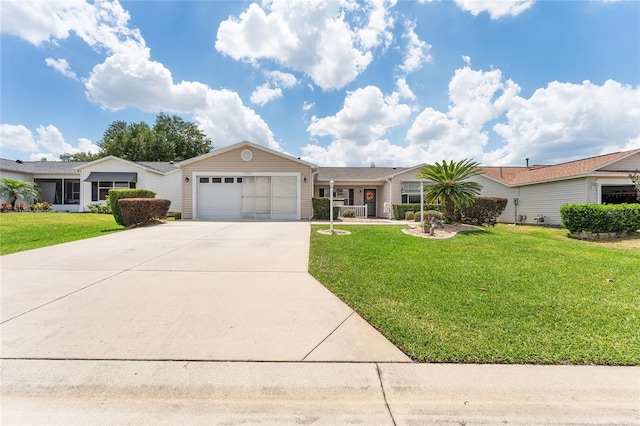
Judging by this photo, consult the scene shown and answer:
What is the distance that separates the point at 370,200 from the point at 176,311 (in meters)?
19.0

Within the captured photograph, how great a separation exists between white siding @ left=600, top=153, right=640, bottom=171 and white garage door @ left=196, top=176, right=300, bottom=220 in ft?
52.0

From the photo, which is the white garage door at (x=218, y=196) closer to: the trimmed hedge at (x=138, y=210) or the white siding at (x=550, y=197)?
the trimmed hedge at (x=138, y=210)

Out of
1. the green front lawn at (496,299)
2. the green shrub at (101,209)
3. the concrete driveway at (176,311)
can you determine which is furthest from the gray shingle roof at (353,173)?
the concrete driveway at (176,311)

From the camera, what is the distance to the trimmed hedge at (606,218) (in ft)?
32.6

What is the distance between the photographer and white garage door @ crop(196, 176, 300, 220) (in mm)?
15938

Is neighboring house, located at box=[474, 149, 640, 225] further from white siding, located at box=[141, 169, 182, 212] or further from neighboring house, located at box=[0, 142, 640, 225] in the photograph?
white siding, located at box=[141, 169, 182, 212]

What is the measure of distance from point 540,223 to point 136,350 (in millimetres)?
18891

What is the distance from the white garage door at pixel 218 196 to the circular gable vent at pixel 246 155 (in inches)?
47.8

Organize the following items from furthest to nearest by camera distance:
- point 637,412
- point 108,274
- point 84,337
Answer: point 108,274 < point 84,337 < point 637,412

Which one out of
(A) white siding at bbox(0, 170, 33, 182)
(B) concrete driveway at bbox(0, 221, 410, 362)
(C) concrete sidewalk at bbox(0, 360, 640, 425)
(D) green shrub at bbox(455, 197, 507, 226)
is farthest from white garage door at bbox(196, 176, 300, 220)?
(A) white siding at bbox(0, 170, 33, 182)

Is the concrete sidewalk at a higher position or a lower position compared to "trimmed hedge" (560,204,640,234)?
lower

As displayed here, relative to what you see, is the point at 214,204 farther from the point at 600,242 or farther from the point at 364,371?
the point at 600,242

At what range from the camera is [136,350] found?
2.85 m

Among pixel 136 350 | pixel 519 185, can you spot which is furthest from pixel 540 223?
pixel 136 350
